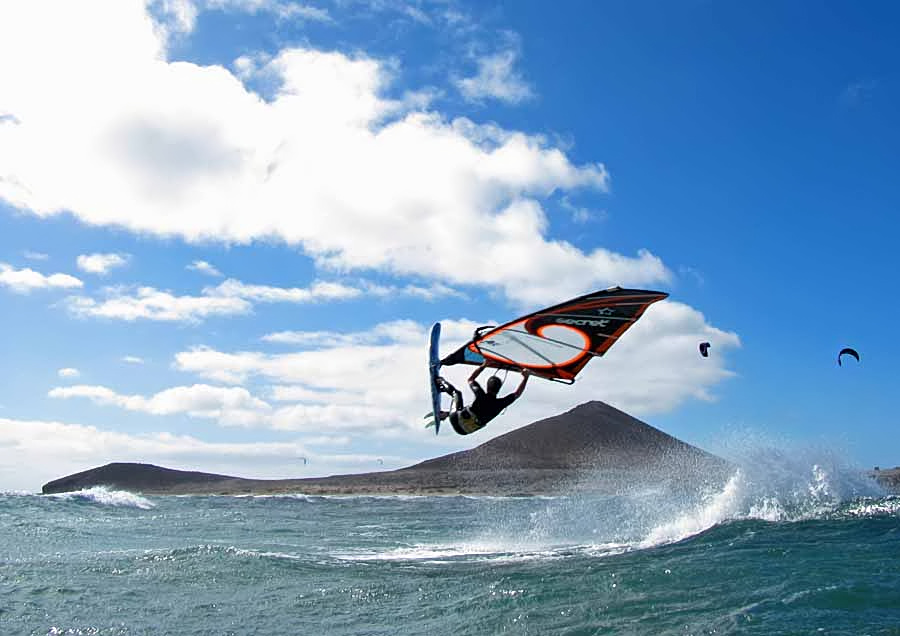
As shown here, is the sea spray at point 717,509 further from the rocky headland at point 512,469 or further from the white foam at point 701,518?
the rocky headland at point 512,469

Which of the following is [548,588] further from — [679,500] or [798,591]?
[679,500]

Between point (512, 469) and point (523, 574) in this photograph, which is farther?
point (512, 469)

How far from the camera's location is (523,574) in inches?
365

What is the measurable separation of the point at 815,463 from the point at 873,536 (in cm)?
478

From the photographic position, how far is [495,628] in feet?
22.4

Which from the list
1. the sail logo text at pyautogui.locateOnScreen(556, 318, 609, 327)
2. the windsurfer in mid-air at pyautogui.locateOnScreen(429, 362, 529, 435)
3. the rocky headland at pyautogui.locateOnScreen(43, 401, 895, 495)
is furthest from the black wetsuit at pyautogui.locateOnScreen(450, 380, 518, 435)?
the rocky headland at pyautogui.locateOnScreen(43, 401, 895, 495)

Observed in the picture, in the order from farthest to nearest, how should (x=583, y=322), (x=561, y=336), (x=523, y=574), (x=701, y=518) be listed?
(x=701, y=518) → (x=523, y=574) → (x=561, y=336) → (x=583, y=322)

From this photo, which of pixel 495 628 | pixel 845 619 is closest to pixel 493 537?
pixel 495 628

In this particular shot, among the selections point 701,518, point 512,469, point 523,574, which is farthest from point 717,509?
point 512,469

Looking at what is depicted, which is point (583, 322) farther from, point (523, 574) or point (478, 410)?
point (523, 574)

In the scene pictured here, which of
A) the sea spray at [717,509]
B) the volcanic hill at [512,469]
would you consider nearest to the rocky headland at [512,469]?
the volcanic hill at [512,469]

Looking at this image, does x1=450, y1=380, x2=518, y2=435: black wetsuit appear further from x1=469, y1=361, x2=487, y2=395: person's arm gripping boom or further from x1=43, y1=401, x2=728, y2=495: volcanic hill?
x1=43, y1=401, x2=728, y2=495: volcanic hill

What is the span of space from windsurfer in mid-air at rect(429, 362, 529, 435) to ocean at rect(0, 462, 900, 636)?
187cm

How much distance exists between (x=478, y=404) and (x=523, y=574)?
314cm
